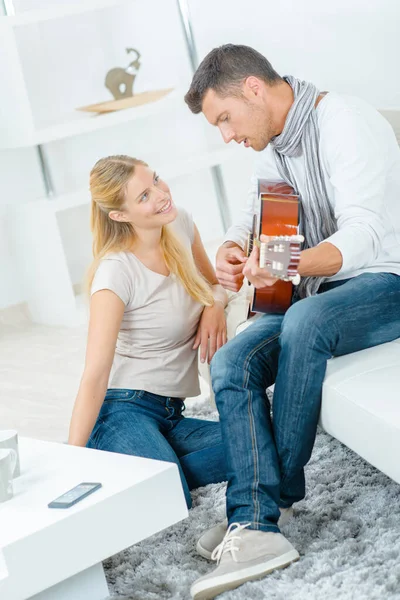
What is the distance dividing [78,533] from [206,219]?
380cm

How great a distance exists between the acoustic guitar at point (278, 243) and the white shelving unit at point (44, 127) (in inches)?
85.0

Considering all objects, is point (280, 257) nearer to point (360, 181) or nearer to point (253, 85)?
point (360, 181)

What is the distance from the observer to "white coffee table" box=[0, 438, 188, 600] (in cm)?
135

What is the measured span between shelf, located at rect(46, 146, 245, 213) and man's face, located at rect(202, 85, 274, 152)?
2.34 meters

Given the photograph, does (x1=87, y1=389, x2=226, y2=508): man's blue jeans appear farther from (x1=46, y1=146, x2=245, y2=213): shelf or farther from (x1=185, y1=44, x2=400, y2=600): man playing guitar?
(x1=46, y1=146, x2=245, y2=213): shelf

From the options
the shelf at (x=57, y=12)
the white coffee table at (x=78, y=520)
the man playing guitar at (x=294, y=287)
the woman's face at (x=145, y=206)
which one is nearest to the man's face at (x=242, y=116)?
the man playing guitar at (x=294, y=287)

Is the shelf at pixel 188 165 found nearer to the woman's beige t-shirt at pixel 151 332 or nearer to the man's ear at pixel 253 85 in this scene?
the woman's beige t-shirt at pixel 151 332

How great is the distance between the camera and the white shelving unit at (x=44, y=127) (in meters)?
4.04

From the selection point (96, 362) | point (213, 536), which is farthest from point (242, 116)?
point (213, 536)

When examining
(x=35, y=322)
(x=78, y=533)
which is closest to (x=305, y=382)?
(x=78, y=533)

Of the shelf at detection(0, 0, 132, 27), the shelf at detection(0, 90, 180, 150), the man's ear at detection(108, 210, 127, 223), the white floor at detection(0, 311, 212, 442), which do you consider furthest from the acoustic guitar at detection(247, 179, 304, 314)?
the shelf at detection(0, 0, 132, 27)

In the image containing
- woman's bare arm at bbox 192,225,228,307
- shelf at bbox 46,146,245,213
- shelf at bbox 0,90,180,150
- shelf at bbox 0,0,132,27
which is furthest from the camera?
shelf at bbox 46,146,245,213

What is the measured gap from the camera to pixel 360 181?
177 cm

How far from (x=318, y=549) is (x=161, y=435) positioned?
1.41 ft
